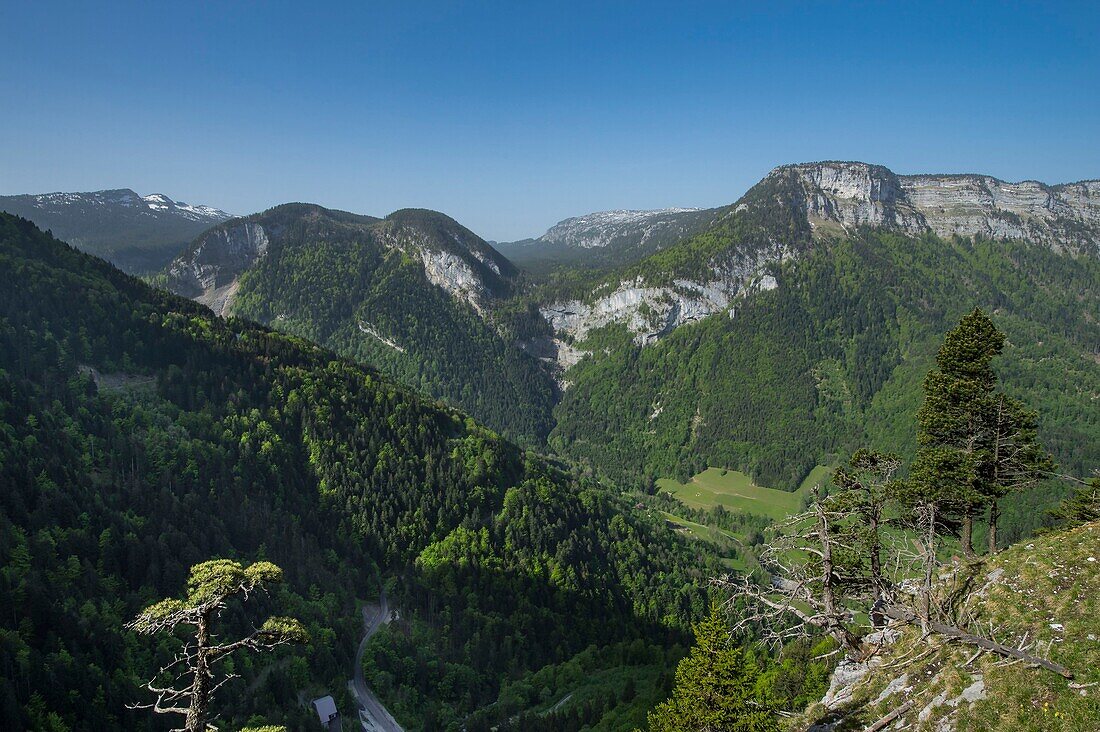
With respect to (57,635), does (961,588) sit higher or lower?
higher

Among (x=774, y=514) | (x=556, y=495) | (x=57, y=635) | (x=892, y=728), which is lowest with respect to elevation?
(x=774, y=514)

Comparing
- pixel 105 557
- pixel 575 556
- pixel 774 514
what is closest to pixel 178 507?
pixel 105 557

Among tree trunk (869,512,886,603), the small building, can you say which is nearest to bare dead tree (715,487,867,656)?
tree trunk (869,512,886,603)

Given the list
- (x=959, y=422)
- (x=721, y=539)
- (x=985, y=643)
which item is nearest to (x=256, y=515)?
(x=959, y=422)

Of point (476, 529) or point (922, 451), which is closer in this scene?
point (922, 451)

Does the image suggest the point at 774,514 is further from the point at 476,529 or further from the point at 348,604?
the point at 348,604

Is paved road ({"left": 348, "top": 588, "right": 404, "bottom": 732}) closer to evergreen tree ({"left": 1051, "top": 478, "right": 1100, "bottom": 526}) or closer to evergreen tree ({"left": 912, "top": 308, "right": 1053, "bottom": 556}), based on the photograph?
evergreen tree ({"left": 912, "top": 308, "right": 1053, "bottom": 556})

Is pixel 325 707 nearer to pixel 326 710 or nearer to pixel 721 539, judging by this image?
pixel 326 710
